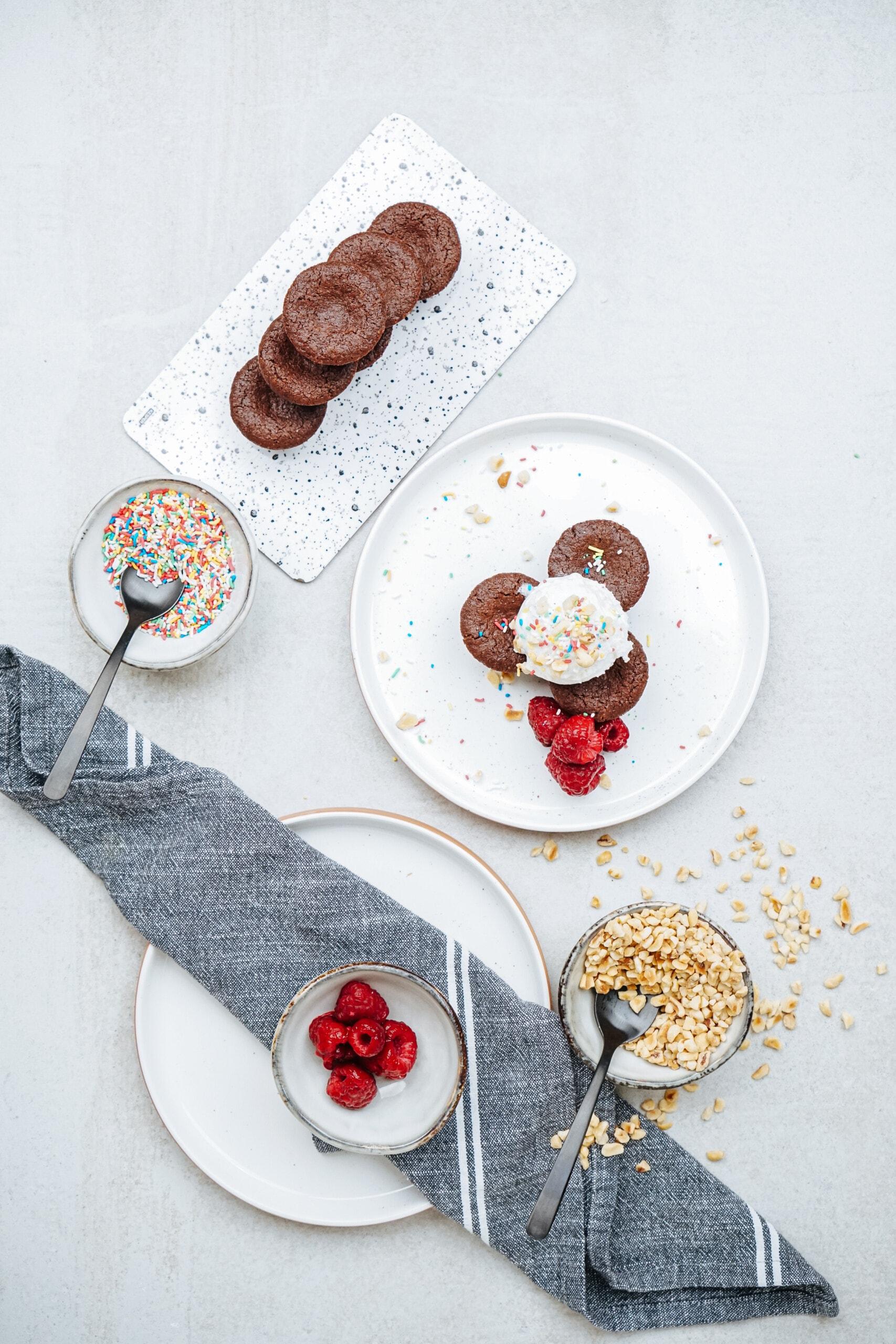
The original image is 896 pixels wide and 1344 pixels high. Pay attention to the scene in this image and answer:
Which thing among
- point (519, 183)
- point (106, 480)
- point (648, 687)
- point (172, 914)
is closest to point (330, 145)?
point (519, 183)

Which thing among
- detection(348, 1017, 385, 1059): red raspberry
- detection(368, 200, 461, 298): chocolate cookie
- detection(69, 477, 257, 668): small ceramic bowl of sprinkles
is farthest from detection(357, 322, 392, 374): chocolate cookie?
detection(348, 1017, 385, 1059): red raspberry

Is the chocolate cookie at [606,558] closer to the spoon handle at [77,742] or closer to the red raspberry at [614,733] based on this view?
the red raspberry at [614,733]

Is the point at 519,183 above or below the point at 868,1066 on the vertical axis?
above

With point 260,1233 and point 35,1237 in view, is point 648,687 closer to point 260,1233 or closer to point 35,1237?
point 260,1233

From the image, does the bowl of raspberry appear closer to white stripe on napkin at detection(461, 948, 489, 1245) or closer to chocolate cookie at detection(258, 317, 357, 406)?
white stripe on napkin at detection(461, 948, 489, 1245)

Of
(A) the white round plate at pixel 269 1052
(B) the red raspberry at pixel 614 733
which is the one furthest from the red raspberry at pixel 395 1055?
(B) the red raspberry at pixel 614 733
